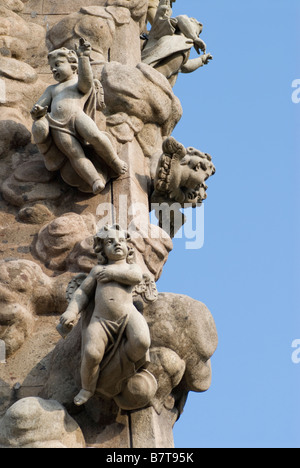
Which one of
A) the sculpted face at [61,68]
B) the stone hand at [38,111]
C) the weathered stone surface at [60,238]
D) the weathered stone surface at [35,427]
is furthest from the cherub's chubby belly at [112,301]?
the sculpted face at [61,68]

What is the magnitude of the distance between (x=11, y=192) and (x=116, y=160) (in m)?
0.87

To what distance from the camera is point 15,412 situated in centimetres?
755

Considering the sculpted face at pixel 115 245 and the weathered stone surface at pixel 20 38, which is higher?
the weathered stone surface at pixel 20 38

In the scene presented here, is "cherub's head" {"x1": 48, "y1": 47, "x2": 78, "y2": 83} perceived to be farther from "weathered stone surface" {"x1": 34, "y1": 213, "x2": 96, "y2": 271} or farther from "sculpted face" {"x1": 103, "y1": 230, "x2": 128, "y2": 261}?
"sculpted face" {"x1": 103, "y1": 230, "x2": 128, "y2": 261}

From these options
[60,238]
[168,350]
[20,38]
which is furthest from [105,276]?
[20,38]

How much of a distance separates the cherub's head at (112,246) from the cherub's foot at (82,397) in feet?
2.79

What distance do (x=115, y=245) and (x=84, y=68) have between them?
1869mm

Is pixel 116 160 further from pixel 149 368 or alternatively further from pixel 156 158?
pixel 149 368

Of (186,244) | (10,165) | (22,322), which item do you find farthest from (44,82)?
(22,322)

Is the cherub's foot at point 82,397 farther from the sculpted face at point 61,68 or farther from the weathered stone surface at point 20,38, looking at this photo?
the weathered stone surface at point 20,38

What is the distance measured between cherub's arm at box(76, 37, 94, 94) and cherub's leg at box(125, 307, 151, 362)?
2.38 meters

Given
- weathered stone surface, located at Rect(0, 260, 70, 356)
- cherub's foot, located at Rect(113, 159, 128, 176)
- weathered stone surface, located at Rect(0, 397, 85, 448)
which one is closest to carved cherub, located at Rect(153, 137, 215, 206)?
cherub's foot, located at Rect(113, 159, 128, 176)

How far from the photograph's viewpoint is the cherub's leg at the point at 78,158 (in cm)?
922

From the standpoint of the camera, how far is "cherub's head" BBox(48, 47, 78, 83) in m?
9.43
